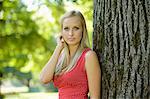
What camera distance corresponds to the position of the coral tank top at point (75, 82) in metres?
3.51

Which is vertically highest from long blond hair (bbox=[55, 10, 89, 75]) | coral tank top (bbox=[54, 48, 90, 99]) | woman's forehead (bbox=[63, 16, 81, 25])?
woman's forehead (bbox=[63, 16, 81, 25])

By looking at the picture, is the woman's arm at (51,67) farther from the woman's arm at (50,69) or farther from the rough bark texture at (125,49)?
the rough bark texture at (125,49)

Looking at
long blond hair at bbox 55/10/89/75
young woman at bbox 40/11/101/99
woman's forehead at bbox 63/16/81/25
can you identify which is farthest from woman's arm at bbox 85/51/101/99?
woman's forehead at bbox 63/16/81/25

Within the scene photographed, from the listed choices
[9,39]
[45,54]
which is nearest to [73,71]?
[9,39]

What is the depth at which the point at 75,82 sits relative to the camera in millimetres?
3533

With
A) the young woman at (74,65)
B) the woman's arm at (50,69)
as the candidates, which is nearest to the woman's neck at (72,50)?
the young woman at (74,65)

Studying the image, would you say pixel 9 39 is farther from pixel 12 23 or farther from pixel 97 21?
pixel 97 21

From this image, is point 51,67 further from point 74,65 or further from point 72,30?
point 72,30

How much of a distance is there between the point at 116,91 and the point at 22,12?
13777 millimetres

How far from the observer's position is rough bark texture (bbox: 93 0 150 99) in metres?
3.24

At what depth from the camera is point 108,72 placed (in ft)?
11.1

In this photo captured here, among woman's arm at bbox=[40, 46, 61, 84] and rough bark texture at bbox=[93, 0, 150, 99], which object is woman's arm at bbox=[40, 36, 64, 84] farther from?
rough bark texture at bbox=[93, 0, 150, 99]

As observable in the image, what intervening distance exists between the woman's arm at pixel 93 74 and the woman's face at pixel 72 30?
7.7 inches

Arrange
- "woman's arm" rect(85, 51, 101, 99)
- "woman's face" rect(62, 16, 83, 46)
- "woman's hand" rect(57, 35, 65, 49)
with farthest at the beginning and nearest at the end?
"woman's hand" rect(57, 35, 65, 49), "woman's face" rect(62, 16, 83, 46), "woman's arm" rect(85, 51, 101, 99)
